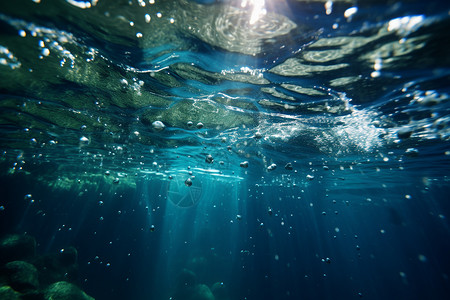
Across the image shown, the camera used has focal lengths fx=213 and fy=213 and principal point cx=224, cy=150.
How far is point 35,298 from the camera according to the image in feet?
38.2

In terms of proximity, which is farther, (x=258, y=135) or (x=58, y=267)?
(x=58, y=267)

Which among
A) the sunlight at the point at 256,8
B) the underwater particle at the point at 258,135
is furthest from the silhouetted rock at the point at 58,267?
the sunlight at the point at 256,8

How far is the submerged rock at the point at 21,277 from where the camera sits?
39.2ft

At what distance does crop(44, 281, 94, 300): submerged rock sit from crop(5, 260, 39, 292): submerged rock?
100 cm

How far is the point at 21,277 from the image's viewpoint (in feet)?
40.0

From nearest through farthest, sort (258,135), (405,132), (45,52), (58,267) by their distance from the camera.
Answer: (45,52) → (405,132) → (258,135) → (58,267)

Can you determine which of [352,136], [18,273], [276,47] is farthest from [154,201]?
[276,47]

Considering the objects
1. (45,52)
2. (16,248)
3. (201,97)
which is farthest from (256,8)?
(16,248)

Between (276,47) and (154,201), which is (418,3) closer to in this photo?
(276,47)

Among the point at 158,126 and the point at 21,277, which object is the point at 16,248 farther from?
the point at 158,126

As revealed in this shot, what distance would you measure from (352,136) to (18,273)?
22.6 m

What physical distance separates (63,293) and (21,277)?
2.59 m

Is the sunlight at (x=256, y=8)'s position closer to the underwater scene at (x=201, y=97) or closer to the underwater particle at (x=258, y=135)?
the underwater scene at (x=201, y=97)

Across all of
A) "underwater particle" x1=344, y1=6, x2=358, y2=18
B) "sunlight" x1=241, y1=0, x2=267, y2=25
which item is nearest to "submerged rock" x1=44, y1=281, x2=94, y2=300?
"sunlight" x1=241, y1=0, x2=267, y2=25
